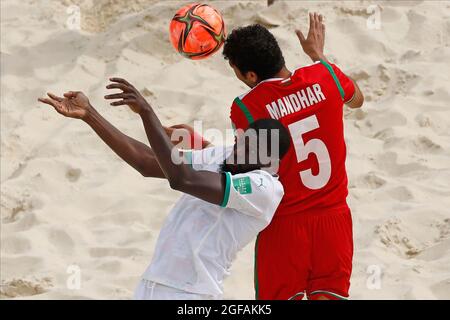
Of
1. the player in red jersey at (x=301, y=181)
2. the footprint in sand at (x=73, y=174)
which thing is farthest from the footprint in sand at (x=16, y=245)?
the player in red jersey at (x=301, y=181)

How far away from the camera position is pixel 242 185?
10.4 ft

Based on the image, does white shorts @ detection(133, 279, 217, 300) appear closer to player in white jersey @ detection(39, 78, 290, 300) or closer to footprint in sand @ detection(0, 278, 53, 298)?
player in white jersey @ detection(39, 78, 290, 300)

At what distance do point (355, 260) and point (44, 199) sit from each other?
2.16 m

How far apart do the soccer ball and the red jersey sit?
2.81 feet

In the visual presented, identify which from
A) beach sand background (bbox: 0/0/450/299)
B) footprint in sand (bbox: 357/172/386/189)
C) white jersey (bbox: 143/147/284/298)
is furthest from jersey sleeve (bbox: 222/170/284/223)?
footprint in sand (bbox: 357/172/386/189)

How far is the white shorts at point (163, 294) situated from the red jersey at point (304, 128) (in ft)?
2.49

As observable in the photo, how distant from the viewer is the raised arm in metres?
3.37

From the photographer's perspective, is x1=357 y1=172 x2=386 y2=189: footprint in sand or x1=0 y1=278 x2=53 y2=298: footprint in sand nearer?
x1=0 y1=278 x2=53 y2=298: footprint in sand

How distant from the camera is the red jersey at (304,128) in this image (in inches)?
150

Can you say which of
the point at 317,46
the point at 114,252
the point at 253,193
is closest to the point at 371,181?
the point at 114,252

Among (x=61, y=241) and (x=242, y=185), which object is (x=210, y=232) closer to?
(x=242, y=185)

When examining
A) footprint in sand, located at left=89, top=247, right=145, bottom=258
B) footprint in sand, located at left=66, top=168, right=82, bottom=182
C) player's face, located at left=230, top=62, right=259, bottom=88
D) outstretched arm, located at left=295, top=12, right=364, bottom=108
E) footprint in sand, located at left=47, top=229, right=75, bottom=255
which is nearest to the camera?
player's face, located at left=230, top=62, right=259, bottom=88

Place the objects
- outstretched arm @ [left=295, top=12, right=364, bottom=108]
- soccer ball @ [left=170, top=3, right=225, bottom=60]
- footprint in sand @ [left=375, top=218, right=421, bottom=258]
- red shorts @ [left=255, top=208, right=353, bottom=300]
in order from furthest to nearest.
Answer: footprint in sand @ [left=375, top=218, right=421, bottom=258] < soccer ball @ [left=170, top=3, right=225, bottom=60] < outstretched arm @ [left=295, top=12, right=364, bottom=108] < red shorts @ [left=255, top=208, right=353, bottom=300]
